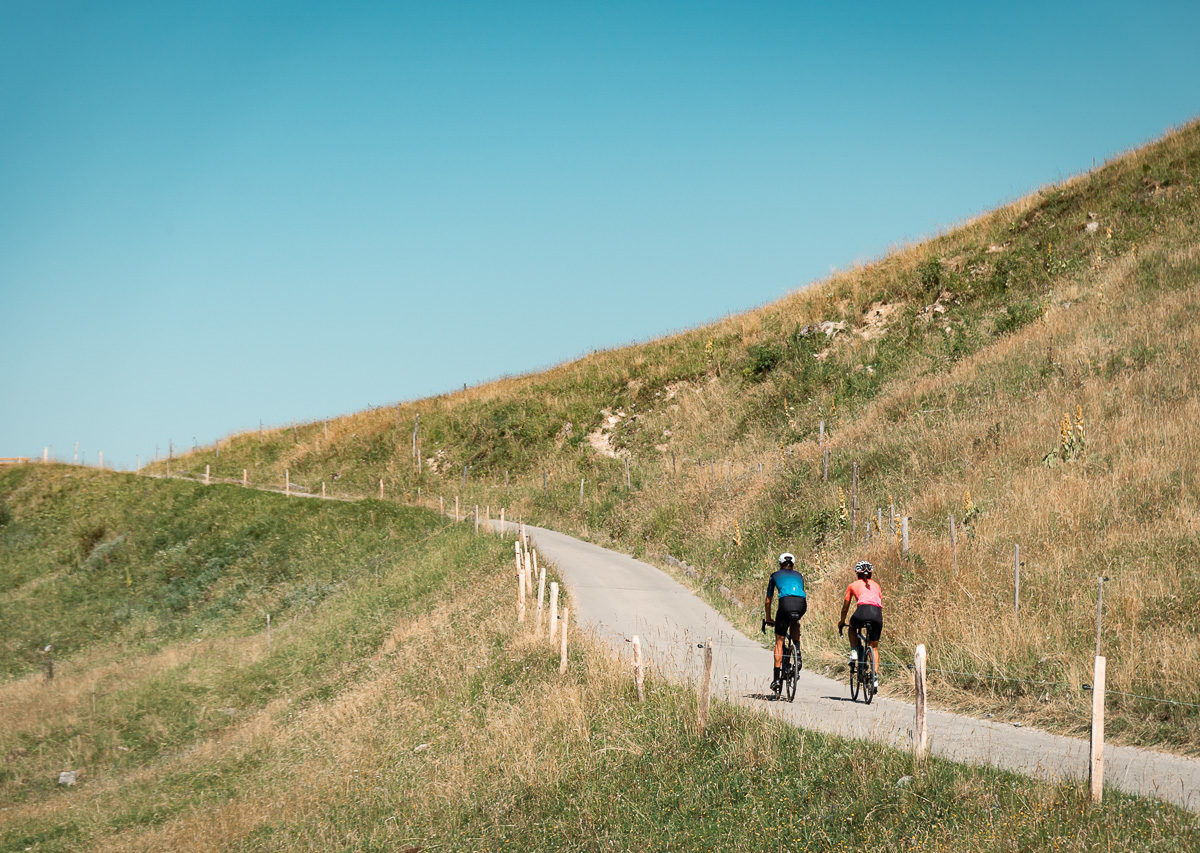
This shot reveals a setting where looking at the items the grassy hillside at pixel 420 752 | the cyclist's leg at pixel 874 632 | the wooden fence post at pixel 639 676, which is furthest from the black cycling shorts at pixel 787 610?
the wooden fence post at pixel 639 676

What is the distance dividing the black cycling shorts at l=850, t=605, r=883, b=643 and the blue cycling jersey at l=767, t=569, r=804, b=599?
822 mm

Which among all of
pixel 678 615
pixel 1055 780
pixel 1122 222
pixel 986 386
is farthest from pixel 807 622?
pixel 1122 222

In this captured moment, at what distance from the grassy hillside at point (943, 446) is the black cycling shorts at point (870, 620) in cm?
147

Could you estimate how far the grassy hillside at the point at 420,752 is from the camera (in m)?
8.95

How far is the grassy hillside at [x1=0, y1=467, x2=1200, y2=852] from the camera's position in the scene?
8953 mm

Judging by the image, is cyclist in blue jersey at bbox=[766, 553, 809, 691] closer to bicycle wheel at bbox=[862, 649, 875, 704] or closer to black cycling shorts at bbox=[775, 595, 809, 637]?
black cycling shorts at bbox=[775, 595, 809, 637]

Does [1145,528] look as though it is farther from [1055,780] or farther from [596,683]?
[596,683]

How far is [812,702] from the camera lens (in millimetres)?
13367

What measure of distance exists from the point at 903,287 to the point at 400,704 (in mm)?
34068

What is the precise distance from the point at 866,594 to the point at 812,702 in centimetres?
182

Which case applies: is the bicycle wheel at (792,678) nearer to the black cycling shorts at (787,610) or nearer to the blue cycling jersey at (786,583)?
the black cycling shorts at (787,610)

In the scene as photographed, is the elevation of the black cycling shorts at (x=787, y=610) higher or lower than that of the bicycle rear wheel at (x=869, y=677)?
higher

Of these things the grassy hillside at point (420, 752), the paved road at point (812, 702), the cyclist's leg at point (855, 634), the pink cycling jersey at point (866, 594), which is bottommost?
the grassy hillside at point (420, 752)

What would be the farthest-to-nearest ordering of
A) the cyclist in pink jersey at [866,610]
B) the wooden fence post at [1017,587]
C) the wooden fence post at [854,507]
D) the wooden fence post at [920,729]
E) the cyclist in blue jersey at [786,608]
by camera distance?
the wooden fence post at [854,507], the wooden fence post at [1017,587], the cyclist in blue jersey at [786,608], the cyclist in pink jersey at [866,610], the wooden fence post at [920,729]
